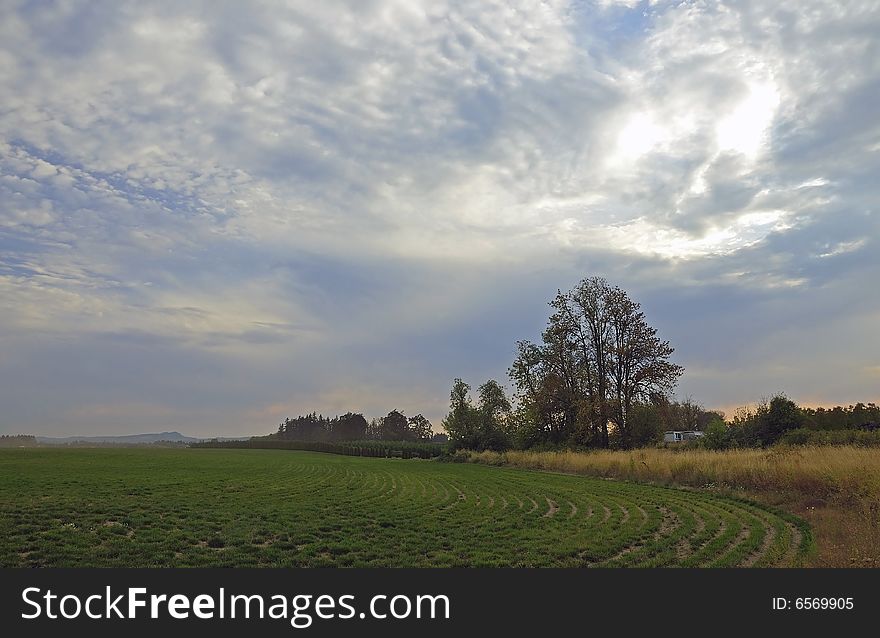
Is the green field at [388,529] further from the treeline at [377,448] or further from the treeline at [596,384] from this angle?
the treeline at [377,448]

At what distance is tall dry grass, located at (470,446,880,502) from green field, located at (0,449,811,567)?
1.74m

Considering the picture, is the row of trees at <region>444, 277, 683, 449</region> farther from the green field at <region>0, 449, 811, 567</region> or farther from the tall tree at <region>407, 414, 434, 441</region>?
the tall tree at <region>407, 414, 434, 441</region>

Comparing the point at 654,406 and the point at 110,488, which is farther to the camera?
the point at 654,406

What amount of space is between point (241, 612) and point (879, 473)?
16220 mm

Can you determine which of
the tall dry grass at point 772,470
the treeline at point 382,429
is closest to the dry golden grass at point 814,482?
the tall dry grass at point 772,470

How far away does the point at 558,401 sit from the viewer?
51906 millimetres

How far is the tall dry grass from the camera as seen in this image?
52.3ft

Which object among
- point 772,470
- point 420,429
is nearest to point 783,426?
point 772,470

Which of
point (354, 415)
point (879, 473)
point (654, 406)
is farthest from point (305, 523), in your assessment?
point (354, 415)

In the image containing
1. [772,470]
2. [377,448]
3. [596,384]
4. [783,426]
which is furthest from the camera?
[377,448]

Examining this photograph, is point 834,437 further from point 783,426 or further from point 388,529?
point 388,529

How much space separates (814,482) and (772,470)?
2474 millimetres

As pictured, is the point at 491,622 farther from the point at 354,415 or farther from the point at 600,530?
the point at 354,415

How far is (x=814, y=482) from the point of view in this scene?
56.7 feet
